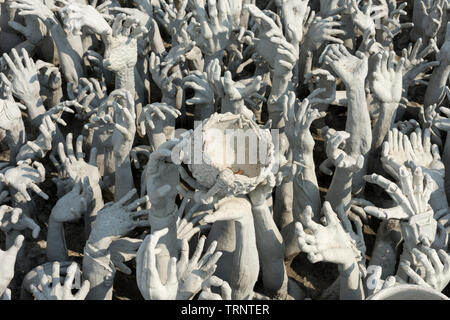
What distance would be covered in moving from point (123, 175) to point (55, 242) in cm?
54

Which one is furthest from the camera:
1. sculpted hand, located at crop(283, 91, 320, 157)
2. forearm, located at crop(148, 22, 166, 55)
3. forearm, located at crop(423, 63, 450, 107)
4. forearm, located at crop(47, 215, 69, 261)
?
forearm, located at crop(148, 22, 166, 55)

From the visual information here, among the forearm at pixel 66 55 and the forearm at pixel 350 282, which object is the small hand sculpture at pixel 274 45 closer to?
the forearm at pixel 350 282

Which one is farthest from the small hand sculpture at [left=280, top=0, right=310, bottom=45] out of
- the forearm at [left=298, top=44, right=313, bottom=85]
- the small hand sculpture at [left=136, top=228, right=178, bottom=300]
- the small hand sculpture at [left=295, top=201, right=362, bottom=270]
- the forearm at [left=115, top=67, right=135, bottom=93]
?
the small hand sculpture at [left=136, top=228, right=178, bottom=300]

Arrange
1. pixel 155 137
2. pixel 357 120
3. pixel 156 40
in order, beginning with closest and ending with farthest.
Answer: pixel 357 120, pixel 155 137, pixel 156 40

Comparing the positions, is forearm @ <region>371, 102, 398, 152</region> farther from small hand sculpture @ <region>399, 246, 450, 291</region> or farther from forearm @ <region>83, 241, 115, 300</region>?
forearm @ <region>83, 241, 115, 300</region>

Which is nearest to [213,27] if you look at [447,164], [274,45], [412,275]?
[274,45]

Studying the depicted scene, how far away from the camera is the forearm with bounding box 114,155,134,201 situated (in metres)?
3.52

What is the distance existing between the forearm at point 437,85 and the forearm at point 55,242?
2.74 m

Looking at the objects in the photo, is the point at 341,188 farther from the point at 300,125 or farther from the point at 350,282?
the point at 350,282

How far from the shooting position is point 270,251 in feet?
10.2


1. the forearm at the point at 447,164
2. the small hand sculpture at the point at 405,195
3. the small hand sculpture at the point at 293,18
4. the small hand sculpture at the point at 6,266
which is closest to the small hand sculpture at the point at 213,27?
the small hand sculpture at the point at 293,18

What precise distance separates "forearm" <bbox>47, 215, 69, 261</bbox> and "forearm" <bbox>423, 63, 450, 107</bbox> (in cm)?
274

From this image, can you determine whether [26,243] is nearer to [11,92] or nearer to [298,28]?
[11,92]
